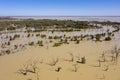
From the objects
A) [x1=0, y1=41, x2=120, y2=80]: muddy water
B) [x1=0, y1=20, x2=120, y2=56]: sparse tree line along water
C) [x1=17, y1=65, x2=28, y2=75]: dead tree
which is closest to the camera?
[x1=0, y1=41, x2=120, y2=80]: muddy water

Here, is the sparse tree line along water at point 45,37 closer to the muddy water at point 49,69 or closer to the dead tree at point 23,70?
the muddy water at point 49,69

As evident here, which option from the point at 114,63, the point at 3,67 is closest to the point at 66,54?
the point at 114,63

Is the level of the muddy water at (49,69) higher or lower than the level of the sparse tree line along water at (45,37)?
lower

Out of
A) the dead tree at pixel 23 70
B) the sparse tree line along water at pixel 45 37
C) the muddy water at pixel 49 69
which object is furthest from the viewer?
the sparse tree line along water at pixel 45 37

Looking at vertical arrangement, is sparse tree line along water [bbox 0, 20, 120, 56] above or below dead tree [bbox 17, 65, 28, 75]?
above

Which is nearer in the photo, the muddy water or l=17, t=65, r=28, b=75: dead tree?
the muddy water

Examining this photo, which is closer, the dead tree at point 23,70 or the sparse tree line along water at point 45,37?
the dead tree at point 23,70

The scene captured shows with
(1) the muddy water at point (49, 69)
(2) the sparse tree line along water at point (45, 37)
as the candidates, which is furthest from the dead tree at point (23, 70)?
(2) the sparse tree line along water at point (45, 37)

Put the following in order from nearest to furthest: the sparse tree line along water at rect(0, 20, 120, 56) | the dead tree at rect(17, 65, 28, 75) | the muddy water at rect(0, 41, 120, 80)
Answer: the muddy water at rect(0, 41, 120, 80) → the dead tree at rect(17, 65, 28, 75) → the sparse tree line along water at rect(0, 20, 120, 56)

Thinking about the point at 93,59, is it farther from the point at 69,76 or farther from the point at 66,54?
the point at 69,76

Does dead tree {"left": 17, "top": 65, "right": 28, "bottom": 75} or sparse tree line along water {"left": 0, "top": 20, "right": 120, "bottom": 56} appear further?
sparse tree line along water {"left": 0, "top": 20, "right": 120, "bottom": 56}

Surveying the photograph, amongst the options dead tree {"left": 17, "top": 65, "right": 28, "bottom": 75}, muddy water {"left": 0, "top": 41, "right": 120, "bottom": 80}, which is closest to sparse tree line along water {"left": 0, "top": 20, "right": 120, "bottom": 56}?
muddy water {"left": 0, "top": 41, "right": 120, "bottom": 80}

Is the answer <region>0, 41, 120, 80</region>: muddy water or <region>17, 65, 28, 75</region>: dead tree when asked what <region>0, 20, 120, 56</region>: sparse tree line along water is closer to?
<region>0, 41, 120, 80</region>: muddy water
